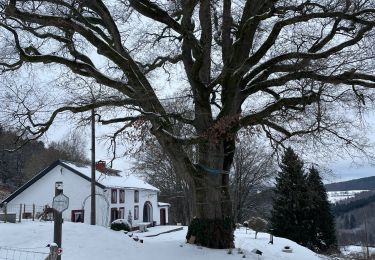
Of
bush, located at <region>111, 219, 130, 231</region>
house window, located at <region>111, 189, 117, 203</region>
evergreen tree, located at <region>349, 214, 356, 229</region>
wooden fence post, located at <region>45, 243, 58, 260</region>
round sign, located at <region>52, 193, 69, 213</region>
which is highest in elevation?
house window, located at <region>111, 189, 117, 203</region>

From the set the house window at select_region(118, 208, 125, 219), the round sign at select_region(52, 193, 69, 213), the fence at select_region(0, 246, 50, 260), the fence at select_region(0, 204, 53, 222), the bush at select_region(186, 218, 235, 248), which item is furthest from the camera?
the house window at select_region(118, 208, 125, 219)

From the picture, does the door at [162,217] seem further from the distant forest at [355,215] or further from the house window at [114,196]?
the distant forest at [355,215]

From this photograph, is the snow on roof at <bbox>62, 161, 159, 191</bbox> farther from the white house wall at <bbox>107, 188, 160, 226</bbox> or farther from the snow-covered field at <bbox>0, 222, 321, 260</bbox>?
the snow-covered field at <bbox>0, 222, 321, 260</bbox>

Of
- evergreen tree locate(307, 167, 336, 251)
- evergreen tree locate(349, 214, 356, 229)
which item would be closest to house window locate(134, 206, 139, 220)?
evergreen tree locate(307, 167, 336, 251)

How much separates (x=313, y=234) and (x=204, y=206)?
29.0m

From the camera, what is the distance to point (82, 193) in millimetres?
42312

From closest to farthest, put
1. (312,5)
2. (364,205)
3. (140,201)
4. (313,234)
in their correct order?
(312,5) → (313,234) → (140,201) → (364,205)

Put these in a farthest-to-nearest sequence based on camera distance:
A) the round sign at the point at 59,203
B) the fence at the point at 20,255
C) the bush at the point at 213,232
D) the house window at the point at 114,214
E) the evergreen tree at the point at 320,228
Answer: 1. the house window at the point at 114,214
2. the evergreen tree at the point at 320,228
3. the bush at the point at 213,232
4. the fence at the point at 20,255
5. the round sign at the point at 59,203

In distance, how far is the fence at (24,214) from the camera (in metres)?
24.2

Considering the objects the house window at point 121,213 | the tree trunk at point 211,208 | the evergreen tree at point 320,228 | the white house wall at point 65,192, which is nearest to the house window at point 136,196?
the house window at point 121,213

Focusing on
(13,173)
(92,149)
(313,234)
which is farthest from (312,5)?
(13,173)

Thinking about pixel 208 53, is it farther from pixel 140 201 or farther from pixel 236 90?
pixel 140 201

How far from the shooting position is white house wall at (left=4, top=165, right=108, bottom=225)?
42.0 metres

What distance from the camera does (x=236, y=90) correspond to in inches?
652
